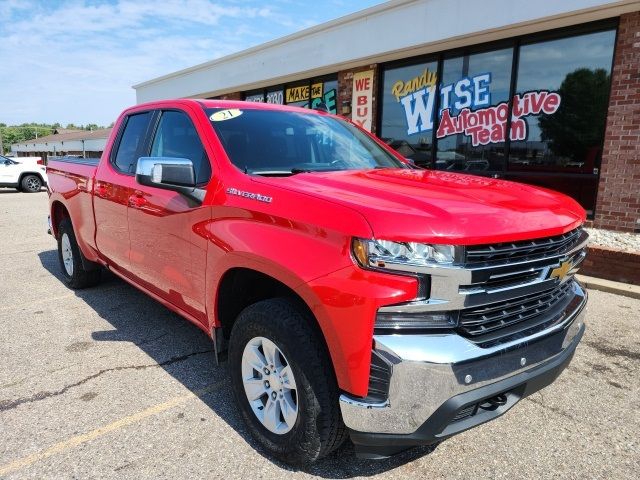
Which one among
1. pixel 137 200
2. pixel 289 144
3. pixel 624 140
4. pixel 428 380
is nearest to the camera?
pixel 428 380

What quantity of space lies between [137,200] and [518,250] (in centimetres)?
266

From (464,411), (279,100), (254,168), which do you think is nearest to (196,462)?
(464,411)

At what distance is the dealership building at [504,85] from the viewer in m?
6.96

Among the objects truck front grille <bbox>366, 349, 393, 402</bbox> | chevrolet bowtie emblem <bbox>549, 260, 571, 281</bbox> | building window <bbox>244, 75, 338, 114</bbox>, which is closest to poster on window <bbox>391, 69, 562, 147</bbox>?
building window <bbox>244, 75, 338, 114</bbox>

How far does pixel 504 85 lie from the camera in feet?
27.6

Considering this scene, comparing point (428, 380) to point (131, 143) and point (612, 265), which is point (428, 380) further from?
point (612, 265)

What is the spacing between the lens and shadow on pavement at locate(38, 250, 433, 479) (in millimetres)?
2432

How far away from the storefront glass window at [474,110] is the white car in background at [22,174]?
633 inches

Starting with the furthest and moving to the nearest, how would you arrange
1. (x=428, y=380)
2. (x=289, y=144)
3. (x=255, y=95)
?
(x=255, y=95)
(x=289, y=144)
(x=428, y=380)

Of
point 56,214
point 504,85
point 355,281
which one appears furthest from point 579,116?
point 56,214

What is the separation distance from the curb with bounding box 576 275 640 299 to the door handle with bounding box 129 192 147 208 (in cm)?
453

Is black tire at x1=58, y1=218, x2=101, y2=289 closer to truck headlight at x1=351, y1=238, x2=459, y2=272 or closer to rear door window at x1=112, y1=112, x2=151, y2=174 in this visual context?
rear door window at x1=112, y1=112, x2=151, y2=174

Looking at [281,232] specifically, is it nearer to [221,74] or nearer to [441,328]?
[441,328]

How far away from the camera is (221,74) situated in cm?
1459
